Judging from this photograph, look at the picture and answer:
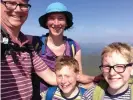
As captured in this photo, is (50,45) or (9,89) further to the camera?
(50,45)

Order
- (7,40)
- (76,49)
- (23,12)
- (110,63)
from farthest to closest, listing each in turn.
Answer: (76,49) → (23,12) → (110,63) → (7,40)

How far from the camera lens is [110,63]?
15.1ft

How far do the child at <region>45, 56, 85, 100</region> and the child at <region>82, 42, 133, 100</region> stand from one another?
607mm

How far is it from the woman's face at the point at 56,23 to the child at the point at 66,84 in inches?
38.6

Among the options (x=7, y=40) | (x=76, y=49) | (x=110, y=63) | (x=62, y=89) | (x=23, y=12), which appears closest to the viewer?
(x=7, y=40)

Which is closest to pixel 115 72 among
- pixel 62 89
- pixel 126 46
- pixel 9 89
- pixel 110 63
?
pixel 110 63

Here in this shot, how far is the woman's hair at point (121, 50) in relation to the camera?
463cm

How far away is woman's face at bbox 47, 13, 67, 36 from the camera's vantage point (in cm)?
632

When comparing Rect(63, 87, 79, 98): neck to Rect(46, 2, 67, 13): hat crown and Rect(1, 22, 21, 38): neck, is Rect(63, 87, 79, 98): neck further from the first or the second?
Rect(46, 2, 67, 13): hat crown

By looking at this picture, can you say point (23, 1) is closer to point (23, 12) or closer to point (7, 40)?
point (23, 12)

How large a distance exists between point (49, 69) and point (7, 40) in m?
1.42

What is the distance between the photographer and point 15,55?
467cm

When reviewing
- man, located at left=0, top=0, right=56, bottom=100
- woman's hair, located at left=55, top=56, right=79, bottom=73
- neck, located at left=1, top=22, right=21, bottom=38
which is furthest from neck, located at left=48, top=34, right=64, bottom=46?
neck, located at left=1, top=22, right=21, bottom=38

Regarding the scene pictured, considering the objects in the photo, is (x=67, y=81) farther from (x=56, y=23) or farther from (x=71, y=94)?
(x=56, y=23)
